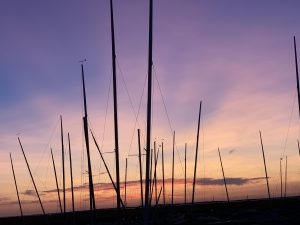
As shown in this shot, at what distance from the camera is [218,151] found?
3093 inches

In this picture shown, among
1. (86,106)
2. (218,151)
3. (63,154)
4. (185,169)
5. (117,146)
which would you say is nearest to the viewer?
(117,146)

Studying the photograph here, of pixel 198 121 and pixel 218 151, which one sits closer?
pixel 198 121

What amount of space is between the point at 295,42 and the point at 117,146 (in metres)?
17.3

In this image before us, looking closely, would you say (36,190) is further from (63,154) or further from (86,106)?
(86,106)

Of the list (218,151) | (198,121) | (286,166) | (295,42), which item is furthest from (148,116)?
(286,166)

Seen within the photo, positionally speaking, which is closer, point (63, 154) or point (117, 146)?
point (117, 146)

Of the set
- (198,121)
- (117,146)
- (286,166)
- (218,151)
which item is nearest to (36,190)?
(198,121)

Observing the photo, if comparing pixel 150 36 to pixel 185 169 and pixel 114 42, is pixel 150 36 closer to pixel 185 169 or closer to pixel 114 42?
pixel 114 42

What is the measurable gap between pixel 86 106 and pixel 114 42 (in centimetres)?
814

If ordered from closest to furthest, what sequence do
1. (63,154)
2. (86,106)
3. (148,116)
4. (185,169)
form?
1. (148,116)
2. (86,106)
3. (63,154)
4. (185,169)

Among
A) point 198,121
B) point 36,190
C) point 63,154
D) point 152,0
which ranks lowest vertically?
point 36,190

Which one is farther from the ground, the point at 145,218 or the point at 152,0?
the point at 152,0

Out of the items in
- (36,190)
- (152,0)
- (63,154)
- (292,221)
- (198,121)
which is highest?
(152,0)

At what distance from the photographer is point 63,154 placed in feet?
158
